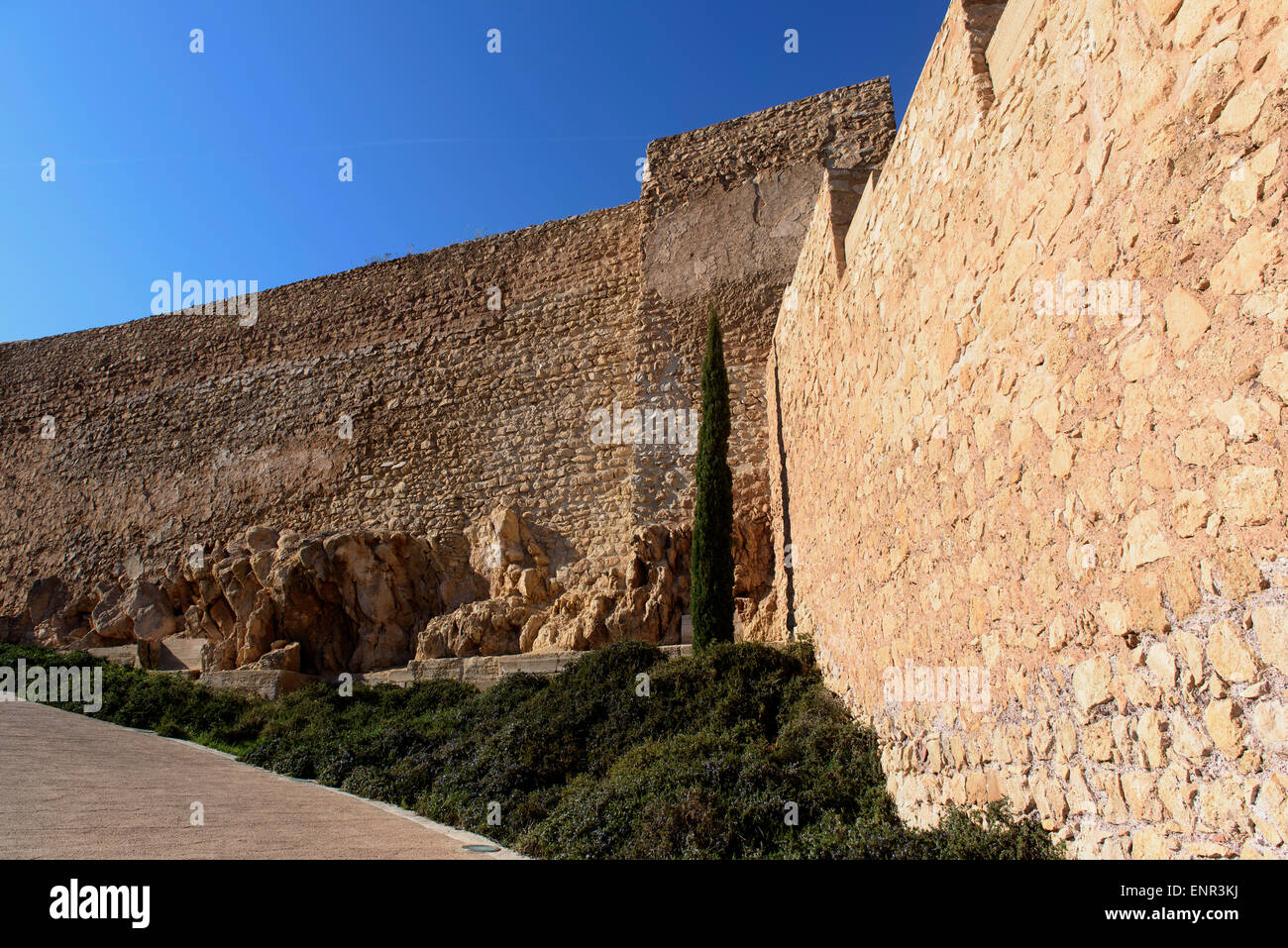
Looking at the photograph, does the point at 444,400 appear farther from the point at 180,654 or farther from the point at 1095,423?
the point at 1095,423

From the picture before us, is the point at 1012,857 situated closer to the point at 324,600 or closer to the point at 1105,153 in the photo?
the point at 1105,153

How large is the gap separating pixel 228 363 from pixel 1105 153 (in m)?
18.3

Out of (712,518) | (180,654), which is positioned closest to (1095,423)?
(712,518)

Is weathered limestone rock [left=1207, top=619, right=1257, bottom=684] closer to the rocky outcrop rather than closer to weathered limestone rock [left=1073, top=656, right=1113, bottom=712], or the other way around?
weathered limestone rock [left=1073, top=656, right=1113, bottom=712]

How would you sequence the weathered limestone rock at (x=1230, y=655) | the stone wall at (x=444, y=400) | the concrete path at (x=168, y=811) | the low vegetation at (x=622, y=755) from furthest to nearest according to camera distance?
the stone wall at (x=444, y=400)
the low vegetation at (x=622, y=755)
the concrete path at (x=168, y=811)
the weathered limestone rock at (x=1230, y=655)

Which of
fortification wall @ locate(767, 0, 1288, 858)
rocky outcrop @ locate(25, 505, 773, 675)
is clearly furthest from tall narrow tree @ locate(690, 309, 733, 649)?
fortification wall @ locate(767, 0, 1288, 858)

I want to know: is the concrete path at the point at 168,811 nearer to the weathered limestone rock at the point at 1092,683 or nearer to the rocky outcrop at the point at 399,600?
the weathered limestone rock at the point at 1092,683

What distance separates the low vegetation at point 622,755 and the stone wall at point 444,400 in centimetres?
216

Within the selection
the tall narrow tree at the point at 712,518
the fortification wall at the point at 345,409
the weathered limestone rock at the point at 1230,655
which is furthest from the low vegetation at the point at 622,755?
the fortification wall at the point at 345,409

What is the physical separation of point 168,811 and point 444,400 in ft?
33.6

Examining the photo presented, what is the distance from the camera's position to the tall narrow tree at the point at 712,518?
9.37 m

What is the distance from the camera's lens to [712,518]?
9.91m
